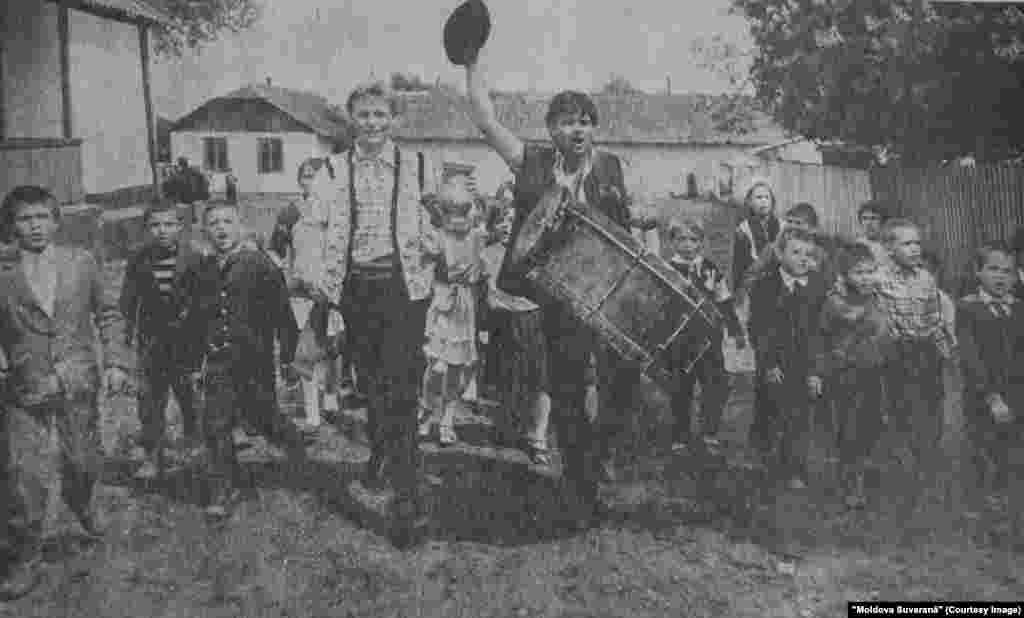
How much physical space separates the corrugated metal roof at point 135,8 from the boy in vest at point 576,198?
32.8ft

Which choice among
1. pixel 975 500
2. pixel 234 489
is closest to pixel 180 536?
pixel 234 489

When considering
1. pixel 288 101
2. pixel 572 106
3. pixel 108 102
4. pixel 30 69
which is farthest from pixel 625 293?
pixel 288 101

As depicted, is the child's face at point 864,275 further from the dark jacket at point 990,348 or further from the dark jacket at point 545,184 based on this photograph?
the dark jacket at point 545,184

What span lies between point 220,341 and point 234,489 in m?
0.69

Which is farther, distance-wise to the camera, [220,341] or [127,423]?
[127,423]

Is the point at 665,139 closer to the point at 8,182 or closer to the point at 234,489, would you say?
the point at 8,182

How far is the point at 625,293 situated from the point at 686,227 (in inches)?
56.7

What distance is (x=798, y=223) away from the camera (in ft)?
15.8

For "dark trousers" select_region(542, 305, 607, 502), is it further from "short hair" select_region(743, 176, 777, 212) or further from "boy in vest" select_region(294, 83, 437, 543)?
"short hair" select_region(743, 176, 777, 212)

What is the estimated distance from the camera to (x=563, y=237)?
357cm

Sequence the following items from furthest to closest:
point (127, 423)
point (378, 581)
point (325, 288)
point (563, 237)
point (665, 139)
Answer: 1. point (665, 139)
2. point (127, 423)
3. point (325, 288)
4. point (563, 237)
5. point (378, 581)

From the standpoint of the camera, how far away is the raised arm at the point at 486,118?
3704 mm

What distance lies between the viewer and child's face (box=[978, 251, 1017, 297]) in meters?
4.11

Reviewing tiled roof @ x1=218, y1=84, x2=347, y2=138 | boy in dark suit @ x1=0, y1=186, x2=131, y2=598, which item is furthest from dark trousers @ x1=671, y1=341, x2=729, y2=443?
tiled roof @ x1=218, y1=84, x2=347, y2=138
